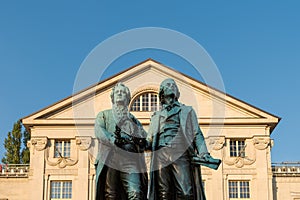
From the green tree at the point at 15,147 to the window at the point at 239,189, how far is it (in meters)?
21.2

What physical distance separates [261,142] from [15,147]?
2480 centimetres

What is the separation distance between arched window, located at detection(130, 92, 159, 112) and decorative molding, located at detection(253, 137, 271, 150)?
7541 millimetres

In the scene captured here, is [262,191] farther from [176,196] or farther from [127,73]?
[176,196]

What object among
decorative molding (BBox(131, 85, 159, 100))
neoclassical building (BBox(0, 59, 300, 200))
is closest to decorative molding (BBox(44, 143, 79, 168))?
neoclassical building (BBox(0, 59, 300, 200))

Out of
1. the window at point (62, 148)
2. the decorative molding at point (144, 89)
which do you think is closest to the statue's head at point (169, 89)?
the decorative molding at point (144, 89)

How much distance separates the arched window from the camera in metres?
45.2

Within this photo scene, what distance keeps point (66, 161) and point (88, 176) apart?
193 centimetres

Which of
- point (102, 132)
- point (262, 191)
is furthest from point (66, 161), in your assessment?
point (102, 132)

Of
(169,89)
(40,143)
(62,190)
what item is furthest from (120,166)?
(40,143)

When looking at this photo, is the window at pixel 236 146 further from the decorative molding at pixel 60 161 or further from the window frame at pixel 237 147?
the decorative molding at pixel 60 161

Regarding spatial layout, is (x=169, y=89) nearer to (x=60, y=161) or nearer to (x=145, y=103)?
(x=145, y=103)

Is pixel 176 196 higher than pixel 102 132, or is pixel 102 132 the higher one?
pixel 102 132

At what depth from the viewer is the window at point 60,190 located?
44.0 meters

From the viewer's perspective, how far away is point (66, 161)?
147 ft
